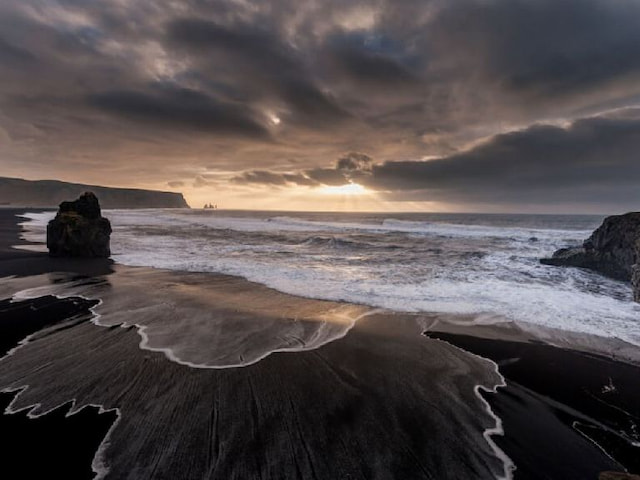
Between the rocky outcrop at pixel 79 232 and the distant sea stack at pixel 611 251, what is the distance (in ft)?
83.4

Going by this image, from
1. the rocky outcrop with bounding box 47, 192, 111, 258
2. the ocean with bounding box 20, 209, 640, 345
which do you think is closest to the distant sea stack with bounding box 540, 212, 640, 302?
the ocean with bounding box 20, 209, 640, 345

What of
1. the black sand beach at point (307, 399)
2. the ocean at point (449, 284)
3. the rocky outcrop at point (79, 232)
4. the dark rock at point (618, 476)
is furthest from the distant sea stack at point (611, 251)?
the rocky outcrop at point (79, 232)

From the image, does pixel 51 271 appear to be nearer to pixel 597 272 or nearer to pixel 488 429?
pixel 488 429

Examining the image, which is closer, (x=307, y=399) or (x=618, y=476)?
(x=618, y=476)

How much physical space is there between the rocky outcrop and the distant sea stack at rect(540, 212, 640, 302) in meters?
25.4

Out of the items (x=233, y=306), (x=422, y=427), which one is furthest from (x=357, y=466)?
(x=233, y=306)

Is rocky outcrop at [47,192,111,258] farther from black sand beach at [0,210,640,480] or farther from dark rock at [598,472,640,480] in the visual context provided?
dark rock at [598,472,640,480]

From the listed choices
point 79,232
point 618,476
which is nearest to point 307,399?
point 618,476

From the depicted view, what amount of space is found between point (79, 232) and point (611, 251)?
2826cm

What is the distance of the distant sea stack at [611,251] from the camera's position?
48.2 feet

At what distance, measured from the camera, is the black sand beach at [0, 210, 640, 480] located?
330 centimetres

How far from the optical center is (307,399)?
4414 millimetres

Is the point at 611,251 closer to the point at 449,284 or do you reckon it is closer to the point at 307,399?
the point at 449,284

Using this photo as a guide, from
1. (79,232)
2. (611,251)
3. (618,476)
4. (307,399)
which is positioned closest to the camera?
(618,476)
